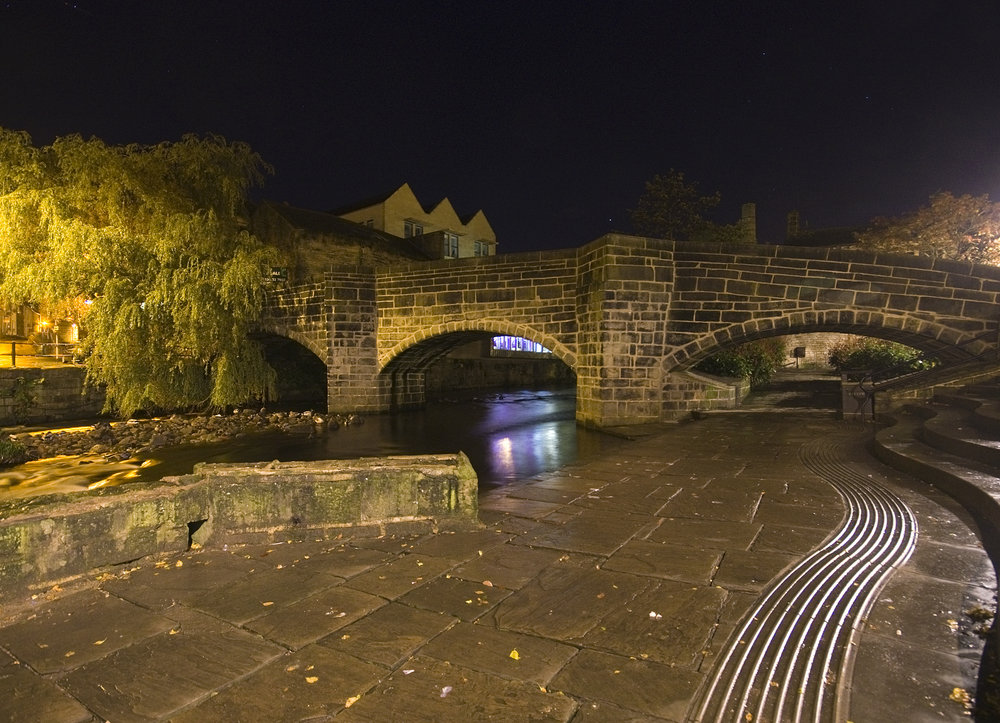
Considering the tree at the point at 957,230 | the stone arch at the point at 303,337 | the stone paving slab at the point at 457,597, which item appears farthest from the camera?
the stone arch at the point at 303,337

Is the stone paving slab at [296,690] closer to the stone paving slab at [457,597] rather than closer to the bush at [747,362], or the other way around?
the stone paving slab at [457,597]

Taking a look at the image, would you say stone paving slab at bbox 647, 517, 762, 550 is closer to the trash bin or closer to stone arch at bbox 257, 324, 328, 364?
the trash bin

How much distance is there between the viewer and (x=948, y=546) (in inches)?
148

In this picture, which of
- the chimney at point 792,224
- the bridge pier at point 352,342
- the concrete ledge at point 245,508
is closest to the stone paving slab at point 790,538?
the concrete ledge at point 245,508

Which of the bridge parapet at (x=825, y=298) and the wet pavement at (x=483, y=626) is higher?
the bridge parapet at (x=825, y=298)

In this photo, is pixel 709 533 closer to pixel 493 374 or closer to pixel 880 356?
pixel 880 356

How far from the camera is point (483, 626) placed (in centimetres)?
274

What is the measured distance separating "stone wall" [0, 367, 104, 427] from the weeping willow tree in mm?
750

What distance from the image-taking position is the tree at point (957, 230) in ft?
49.7

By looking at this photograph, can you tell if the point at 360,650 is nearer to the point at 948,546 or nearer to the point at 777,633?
the point at 777,633

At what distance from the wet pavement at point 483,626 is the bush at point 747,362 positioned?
11846 millimetres

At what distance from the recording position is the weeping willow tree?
12.8 metres

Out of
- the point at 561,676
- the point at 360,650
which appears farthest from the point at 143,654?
the point at 561,676

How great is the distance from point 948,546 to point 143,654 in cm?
477
